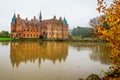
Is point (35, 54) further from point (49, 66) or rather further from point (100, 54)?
point (49, 66)

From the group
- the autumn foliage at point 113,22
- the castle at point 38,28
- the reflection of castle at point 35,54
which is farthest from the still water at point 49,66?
the castle at point 38,28

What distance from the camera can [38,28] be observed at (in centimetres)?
8638

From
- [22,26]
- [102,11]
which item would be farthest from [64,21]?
[102,11]

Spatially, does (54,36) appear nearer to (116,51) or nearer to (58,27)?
(58,27)

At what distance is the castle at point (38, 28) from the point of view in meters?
79.4

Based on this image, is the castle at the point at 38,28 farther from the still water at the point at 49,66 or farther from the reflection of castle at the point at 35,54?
the still water at the point at 49,66

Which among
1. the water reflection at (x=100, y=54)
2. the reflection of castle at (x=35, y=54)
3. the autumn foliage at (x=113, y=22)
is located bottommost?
the water reflection at (x=100, y=54)

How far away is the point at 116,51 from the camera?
6.33 m

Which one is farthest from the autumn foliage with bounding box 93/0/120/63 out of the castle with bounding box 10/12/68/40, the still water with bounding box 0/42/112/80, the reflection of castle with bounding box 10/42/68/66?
the castle with bounding box 10/12/68/40

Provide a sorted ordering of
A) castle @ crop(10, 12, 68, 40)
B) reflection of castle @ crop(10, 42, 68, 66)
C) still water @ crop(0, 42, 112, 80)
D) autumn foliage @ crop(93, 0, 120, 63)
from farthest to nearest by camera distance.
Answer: castle @ crop(10, 12, 68, 40) → reflection of castle @ crop(10, 42, 68, 66) → still water @ crop(0, 42, 112, 80) → autumn foliage @ crop(93, 0, 120, 63)

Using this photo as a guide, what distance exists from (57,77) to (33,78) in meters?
1.43

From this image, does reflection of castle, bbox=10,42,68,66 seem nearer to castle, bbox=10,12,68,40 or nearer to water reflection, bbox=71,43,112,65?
water reflection, bbox=71,43,112,65

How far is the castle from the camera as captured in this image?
79.4 meters

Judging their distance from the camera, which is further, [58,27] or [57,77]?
[58,27]
